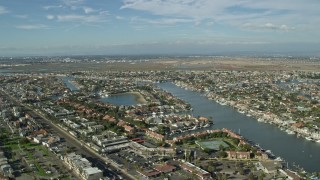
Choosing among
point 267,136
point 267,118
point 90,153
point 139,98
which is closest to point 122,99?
point 139,98

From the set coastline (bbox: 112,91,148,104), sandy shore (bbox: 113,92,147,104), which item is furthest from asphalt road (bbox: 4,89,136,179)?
coastline (bbox: 112,91,148,104)

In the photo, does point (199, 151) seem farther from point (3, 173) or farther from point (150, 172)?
point (3, 173)

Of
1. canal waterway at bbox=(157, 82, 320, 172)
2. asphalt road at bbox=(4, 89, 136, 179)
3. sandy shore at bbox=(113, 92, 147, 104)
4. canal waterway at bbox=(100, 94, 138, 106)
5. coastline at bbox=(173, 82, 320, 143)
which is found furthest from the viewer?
sandy shore at bbox=(113, 92, 147, 104)

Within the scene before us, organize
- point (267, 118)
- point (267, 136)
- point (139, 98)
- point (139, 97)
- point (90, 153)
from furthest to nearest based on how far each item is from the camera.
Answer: point (139, 97), point (139, 98), point (267, 118), point (267, 136), point (90, 153)

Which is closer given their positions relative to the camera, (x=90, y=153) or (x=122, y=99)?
(x=90, y=153)

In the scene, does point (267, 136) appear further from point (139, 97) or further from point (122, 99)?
point (122, 99)

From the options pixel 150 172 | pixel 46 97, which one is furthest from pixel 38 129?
pixel 46 97

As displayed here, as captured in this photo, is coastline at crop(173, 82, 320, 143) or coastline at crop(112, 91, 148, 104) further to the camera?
coastline at crop(112, 91, 148, 104)

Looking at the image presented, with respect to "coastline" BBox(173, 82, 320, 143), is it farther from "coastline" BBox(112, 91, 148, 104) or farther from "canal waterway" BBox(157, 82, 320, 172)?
"coastline" BBox(112, 91, 148, 104)

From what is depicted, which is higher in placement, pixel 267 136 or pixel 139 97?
pixel 139 97
